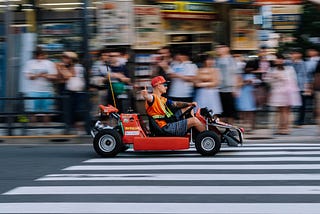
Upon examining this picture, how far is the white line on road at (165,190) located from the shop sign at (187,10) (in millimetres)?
9118

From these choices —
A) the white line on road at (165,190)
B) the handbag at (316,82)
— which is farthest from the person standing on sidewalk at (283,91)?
the white line on road at (165,190)

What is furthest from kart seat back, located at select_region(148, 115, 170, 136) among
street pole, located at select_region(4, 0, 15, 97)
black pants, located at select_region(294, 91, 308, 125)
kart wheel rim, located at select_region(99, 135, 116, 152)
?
street pole, located at select_region(4, 0, 15, 97)

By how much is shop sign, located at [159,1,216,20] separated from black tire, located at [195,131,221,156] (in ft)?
21.5

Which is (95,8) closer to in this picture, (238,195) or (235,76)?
(235,76)

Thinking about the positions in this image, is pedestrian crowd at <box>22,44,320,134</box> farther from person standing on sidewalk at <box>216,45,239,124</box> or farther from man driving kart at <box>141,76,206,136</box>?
man driving kart at <box>141,76,206,136</box>

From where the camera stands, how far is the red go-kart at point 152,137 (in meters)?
11.0

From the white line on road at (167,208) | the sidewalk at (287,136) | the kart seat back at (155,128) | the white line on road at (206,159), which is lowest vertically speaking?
the sidewalk at (287,136)

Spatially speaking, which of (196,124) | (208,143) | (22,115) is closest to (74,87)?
(22,115)

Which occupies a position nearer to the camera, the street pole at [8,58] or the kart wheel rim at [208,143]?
the kart wheel rim at [208,143]

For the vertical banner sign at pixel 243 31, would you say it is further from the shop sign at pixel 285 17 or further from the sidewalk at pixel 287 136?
the sidewalk at pixel 287 136

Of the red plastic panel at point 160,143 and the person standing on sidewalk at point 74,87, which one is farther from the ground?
the person standing on sidewalk at point 74,87

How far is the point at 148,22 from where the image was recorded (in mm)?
16844

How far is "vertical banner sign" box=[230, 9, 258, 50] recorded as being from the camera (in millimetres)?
17156

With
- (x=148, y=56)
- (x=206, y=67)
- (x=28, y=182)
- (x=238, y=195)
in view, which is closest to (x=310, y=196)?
(x=238, y=195)
